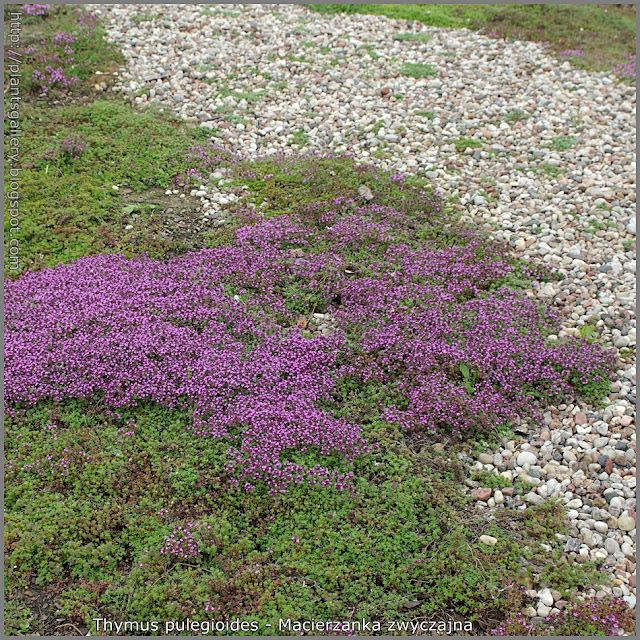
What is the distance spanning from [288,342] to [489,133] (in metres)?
6.69

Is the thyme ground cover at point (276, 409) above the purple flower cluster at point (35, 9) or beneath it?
beneath

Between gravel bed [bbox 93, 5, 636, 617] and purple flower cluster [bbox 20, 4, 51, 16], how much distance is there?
1.33m

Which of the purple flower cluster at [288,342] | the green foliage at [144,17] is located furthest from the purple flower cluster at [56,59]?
the purple flower cluster at [288,342]

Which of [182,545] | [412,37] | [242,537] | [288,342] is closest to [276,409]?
[288,342]

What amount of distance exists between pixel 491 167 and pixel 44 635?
9.19 meters

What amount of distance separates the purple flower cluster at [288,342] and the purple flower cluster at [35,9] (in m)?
8.38

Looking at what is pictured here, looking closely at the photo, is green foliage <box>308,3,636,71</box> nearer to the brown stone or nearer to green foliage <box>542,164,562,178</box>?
green foliage <box>542,164,562,178</box>

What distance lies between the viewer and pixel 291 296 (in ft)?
25.5

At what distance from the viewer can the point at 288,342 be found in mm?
6969

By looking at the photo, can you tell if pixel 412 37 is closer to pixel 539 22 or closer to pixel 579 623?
pixel 539 22

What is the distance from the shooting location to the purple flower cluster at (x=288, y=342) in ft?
20.6

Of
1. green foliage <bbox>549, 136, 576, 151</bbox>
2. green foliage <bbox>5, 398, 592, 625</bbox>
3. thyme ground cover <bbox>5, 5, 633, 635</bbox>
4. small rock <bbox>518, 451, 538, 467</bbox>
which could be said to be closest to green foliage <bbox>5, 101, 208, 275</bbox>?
thyme ground cover <bbox>5, 5, 633, 635</bbox>

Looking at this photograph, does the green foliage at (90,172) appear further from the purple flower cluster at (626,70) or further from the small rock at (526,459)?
the purple flower cluster at (626,70)

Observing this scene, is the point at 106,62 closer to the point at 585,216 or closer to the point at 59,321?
the point at 59,321
